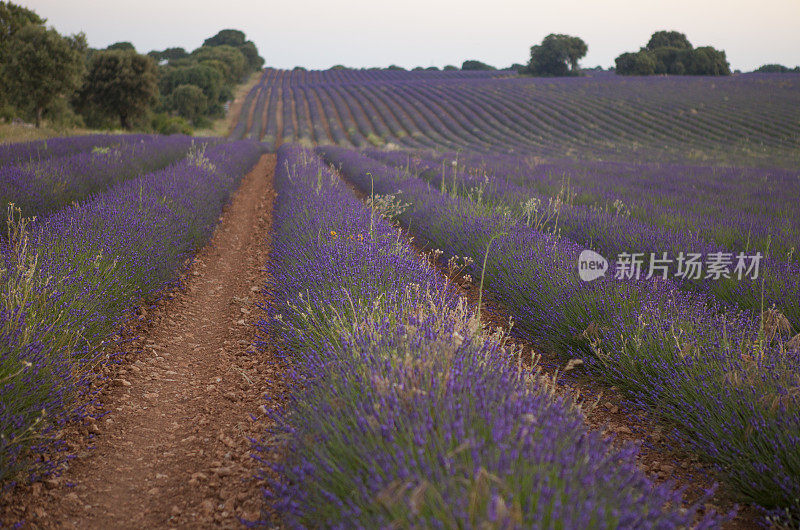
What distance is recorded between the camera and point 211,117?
3491 cm

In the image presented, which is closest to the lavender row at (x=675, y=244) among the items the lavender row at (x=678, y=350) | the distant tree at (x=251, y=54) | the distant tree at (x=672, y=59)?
the lavender row at (x=678, y=350)

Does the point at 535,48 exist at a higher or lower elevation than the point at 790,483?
higher

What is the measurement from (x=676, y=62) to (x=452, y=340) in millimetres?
53553

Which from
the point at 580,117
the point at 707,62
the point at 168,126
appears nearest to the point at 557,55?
the point at 707,62

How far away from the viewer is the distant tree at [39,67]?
1694 cm

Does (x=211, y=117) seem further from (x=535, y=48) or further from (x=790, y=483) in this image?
(x=790, y=483)

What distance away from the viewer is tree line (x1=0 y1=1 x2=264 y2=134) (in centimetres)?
1719

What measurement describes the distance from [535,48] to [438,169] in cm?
4594

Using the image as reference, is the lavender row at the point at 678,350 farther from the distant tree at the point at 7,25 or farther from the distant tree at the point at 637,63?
the distant tree at the point at 637,63

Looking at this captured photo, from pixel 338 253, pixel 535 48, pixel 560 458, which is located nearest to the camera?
pixel 560 458

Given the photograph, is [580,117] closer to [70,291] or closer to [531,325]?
[531,325]

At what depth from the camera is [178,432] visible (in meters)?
2.63

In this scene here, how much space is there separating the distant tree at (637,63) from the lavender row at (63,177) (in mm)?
47031

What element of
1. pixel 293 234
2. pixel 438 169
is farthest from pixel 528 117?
pixel 293 234
